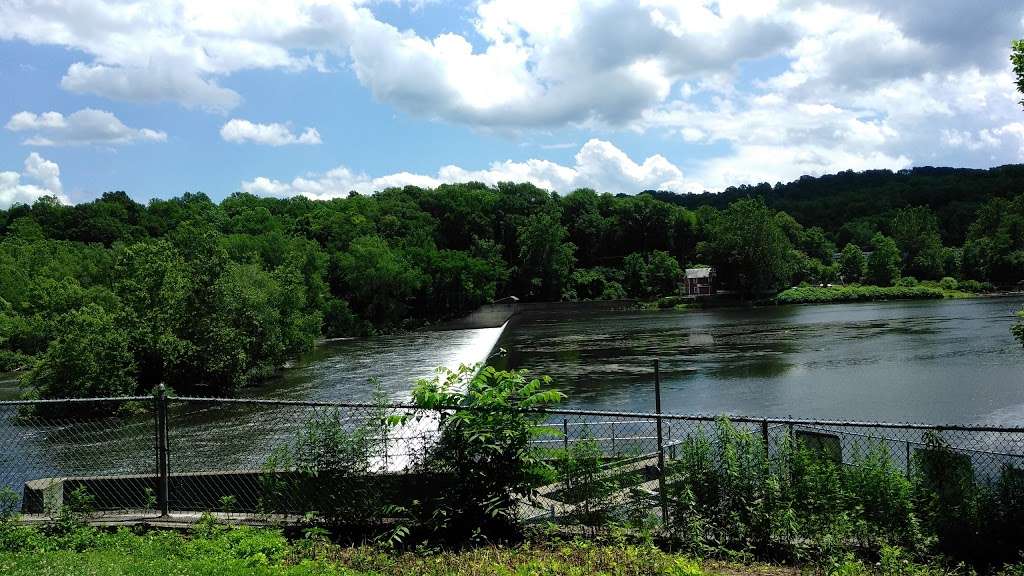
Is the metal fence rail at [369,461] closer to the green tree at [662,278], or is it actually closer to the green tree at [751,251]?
the green tree at [751,251]

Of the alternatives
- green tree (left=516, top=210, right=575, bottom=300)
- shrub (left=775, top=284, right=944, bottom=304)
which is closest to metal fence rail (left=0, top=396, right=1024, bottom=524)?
shrub (left=775, top=284, right=944, bottom=304)

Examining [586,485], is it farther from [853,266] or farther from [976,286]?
[853,266]

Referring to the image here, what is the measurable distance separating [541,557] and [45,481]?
6.12 meters

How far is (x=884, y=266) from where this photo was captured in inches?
4050

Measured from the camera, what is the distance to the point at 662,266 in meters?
106

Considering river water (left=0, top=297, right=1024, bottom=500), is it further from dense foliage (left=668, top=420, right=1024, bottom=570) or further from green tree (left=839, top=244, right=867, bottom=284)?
green tree (left=839, top=244, right=867, bottom=284)

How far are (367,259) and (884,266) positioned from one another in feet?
249

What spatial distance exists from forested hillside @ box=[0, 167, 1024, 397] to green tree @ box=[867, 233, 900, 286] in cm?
30

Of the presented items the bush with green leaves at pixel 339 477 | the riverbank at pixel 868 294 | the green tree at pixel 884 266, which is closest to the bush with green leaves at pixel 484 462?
the bush with green leaves at pixel 339 477

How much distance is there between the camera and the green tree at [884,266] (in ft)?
335

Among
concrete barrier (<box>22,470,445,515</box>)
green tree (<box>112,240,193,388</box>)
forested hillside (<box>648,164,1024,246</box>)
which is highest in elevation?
forested hillside (<box>648,164,1024,246</box>)

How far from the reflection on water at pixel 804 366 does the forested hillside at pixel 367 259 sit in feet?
49.9

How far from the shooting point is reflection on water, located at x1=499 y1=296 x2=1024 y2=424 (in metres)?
22.9

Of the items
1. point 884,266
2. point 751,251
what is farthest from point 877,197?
point 751,251
